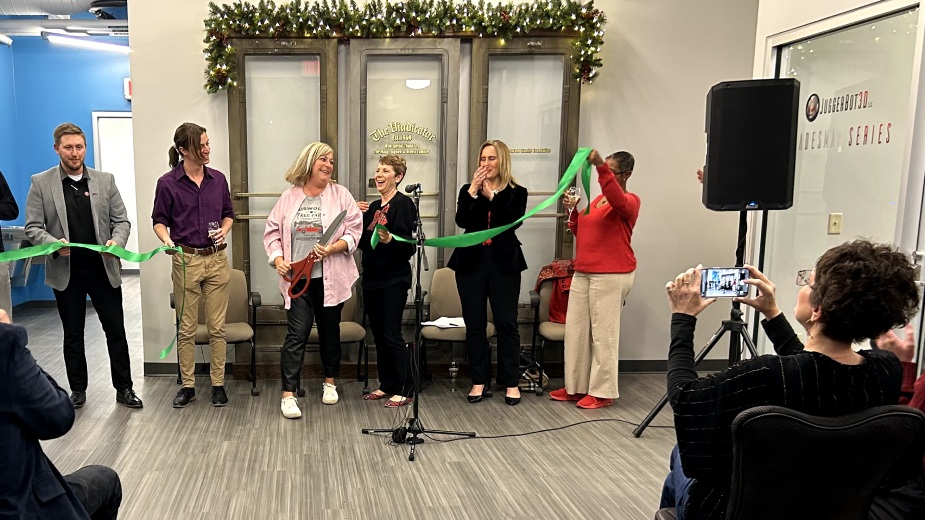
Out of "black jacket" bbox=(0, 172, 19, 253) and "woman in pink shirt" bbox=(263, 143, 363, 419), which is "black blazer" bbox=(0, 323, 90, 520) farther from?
"black jacket" bbox=(0, 172, 19, 253)

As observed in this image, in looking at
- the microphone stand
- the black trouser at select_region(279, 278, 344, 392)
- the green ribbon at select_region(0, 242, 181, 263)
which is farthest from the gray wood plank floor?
the green ribbon at select_region(0, 242, 181, 263)

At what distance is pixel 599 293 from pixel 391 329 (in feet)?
4.80

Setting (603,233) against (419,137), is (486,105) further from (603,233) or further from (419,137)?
(603,233)

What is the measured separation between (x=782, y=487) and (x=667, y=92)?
437 centimetres

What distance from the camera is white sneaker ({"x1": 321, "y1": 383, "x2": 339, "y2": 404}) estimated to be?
469cm

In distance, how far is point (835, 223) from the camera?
3957mm

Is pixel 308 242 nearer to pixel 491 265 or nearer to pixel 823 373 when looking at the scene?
pixel 491 265

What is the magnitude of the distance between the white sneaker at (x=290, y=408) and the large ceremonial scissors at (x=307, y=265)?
692 mm

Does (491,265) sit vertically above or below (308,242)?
below

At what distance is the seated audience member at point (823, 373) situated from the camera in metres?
1.61

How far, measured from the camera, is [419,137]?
532cm

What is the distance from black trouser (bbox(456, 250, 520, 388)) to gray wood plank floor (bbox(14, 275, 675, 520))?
25cm

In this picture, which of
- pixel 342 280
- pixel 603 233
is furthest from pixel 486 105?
pixel 342 280

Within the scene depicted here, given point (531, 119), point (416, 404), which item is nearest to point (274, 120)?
point (531, 119)
